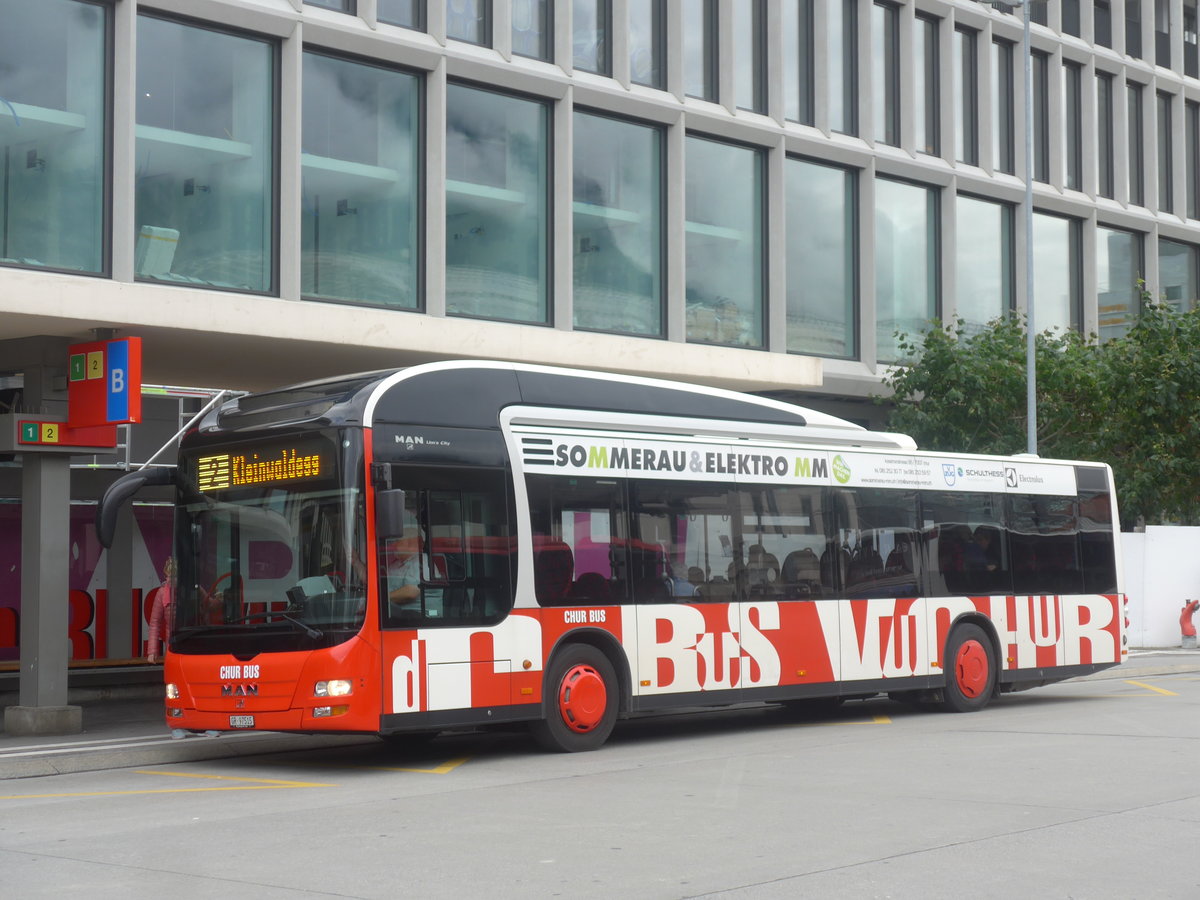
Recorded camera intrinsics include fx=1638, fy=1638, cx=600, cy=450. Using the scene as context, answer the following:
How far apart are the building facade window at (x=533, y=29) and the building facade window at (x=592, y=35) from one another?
0.57 metres

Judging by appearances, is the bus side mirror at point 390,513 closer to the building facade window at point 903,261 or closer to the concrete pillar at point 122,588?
the concrete pillar at point 122,588

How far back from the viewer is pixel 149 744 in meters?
14.8

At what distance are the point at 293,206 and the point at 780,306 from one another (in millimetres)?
9520

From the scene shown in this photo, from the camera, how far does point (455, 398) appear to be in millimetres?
13117

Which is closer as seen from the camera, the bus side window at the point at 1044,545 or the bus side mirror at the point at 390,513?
the bus side mirror at the point at 390,513

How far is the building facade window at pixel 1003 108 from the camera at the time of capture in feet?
100

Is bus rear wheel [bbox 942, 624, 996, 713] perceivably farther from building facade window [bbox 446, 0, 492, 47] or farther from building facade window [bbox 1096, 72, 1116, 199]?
building facade window [bbox 1096, 72, 1116, 199]

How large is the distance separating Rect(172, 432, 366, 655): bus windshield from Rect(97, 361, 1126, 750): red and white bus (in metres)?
0.02

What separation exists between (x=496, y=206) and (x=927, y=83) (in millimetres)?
11459

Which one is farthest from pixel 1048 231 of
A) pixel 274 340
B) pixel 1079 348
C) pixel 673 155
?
pixel 274 340

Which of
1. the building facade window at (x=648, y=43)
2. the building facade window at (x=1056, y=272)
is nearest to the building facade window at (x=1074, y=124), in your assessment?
the building facade window at (x=1056, y=272)

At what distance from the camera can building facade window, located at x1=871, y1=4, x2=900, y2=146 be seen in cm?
2820

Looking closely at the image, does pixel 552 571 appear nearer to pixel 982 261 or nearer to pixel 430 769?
pixel 430 769

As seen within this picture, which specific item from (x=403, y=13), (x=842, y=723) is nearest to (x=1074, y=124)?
(x=403, y=13)
